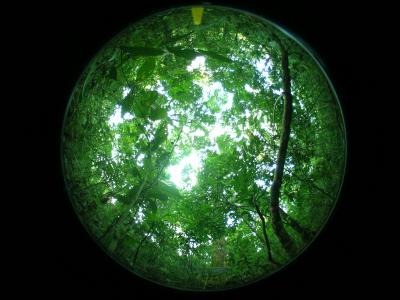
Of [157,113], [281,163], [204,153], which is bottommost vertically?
[157,113]

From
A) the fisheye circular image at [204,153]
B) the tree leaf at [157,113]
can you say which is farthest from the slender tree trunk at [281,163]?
the tree leaf at [157,113]

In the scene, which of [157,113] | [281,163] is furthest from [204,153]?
[157,113]

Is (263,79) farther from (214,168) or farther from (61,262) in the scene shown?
(61,262)

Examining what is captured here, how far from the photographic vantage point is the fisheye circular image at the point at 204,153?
172 centimetres

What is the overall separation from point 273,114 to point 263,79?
0.40m

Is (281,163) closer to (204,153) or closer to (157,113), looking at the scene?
(157,113)

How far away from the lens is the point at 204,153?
4125 millimetres

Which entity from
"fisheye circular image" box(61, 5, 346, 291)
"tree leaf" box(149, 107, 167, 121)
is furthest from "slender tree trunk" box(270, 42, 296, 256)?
"tree leaf" box(149, 107, 167, 121)

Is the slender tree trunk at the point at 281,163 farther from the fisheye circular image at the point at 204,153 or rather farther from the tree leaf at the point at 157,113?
the tree leaf at the point at 157,113

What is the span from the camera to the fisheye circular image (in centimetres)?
172

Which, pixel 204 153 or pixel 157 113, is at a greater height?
pixel 204 153

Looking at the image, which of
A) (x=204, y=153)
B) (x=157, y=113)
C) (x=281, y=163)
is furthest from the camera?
(x=204, y=153)

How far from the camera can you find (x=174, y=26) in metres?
1.94

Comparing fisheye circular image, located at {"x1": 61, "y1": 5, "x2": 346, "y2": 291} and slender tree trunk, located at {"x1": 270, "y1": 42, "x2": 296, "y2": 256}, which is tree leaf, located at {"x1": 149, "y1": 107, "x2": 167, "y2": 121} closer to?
fisheye circular image, located at {"x1": 61, "y1": 5, "x2": 346, "y2": 291}
